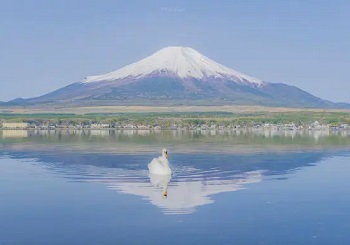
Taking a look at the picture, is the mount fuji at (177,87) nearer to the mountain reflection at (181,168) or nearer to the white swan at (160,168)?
the mountain reflection at (181,168)

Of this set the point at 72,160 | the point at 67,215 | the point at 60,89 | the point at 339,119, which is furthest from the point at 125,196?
the point at 60,89

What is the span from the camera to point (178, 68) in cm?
13212

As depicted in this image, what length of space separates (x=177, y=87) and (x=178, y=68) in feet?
37.2

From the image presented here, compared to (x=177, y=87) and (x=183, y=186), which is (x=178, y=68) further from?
(x=183, y=186)

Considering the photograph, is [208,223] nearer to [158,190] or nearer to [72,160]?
[158,190]

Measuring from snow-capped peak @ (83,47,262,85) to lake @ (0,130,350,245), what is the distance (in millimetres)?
111025

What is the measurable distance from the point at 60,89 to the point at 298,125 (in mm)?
91427

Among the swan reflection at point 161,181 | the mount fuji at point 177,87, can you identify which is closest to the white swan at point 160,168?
the swan reflection at point 161,181

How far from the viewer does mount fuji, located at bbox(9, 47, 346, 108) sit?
10800 centimetres

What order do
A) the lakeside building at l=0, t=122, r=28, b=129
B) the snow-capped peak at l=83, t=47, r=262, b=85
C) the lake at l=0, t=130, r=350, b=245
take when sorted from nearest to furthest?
1. the lake at l=0, t=130, r=350, b=245
2. the lakeside building at l=0, t=122, r=28, b=129
3. the snow-capped peak at l=83, t=47, r=262, b=85

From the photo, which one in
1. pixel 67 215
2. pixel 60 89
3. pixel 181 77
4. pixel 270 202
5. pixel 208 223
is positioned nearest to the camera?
pixel 208 223

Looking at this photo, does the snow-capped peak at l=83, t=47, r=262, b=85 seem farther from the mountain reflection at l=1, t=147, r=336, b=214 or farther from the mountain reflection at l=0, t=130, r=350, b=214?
the mountain reflection at l=1, t=147, r=336, b=214

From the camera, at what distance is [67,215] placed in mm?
10398

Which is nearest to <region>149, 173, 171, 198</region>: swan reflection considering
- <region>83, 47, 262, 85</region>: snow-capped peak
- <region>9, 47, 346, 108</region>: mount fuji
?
<region>9, 47, 346, 108</region>: mount fuji
